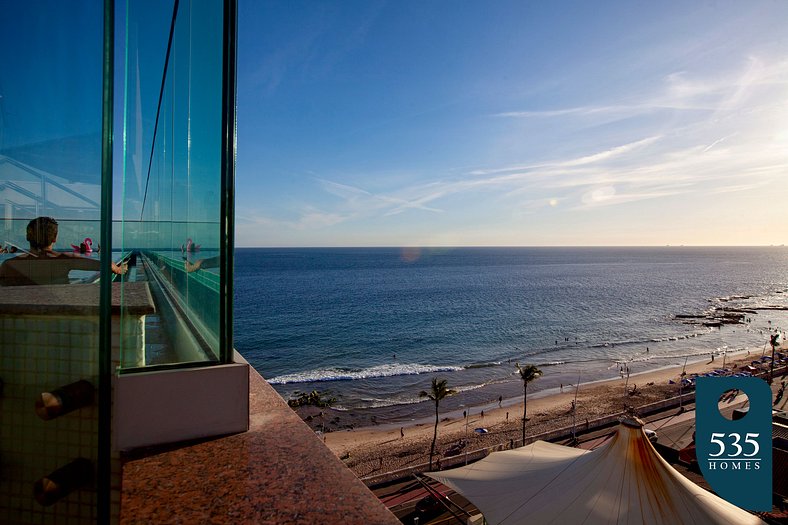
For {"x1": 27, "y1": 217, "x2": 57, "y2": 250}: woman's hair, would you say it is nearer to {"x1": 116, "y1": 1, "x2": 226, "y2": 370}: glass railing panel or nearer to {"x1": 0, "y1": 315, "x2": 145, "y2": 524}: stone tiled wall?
{"x1": 0, "y1": 315, "x2": 145, "y2": 524}: stone tiled wall

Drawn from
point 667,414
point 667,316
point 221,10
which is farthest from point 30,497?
point 667,316

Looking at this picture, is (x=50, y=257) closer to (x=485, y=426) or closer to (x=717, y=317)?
(x=485, y=426)

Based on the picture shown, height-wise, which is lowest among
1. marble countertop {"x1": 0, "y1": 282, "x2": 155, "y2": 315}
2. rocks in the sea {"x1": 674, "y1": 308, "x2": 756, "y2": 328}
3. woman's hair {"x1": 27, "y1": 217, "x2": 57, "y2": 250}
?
rocks in the sea {"x1": 674, "y1": 308, "x2": 756, "y2": 328}

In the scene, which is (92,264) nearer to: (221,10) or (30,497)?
(30,497)

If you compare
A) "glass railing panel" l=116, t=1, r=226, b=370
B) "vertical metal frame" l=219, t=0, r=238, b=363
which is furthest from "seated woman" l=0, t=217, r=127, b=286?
"vertical metal frame" l=219, t=0, r=238, b=363

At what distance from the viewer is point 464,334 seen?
156 feet

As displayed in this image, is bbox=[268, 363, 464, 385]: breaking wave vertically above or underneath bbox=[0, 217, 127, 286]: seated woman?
underneath

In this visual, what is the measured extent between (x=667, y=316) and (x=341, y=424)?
53.5m

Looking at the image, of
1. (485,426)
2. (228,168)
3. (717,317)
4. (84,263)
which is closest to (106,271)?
(84,263)

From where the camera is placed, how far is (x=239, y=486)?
4.91 feet

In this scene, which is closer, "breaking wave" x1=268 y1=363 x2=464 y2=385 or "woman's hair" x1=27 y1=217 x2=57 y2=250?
"woman's hair" x1=27 y1=217 x2=57 y2=250

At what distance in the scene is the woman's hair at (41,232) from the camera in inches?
53.0

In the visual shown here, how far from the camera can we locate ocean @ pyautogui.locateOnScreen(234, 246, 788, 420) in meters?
33.3

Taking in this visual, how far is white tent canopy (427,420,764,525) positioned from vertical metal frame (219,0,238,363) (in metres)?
6.95
